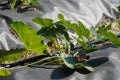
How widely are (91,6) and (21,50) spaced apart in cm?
242

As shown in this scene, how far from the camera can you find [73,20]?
344 centimetres

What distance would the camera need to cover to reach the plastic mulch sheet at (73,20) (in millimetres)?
1599

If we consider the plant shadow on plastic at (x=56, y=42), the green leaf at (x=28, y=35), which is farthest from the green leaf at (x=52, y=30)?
the green leaf at (x=28, y=35)

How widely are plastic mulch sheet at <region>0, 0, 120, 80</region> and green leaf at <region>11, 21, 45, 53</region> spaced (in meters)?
0.16

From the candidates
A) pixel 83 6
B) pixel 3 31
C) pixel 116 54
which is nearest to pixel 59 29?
pixel 116 54

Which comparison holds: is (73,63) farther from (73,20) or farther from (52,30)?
(73,20)

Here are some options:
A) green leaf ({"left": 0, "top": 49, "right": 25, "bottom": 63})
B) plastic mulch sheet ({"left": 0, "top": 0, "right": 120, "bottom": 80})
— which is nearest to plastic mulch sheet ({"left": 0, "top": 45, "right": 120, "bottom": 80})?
plastic mulch sheet ({"left": 0, "top": 0, "right": 120, "bottom": 80})

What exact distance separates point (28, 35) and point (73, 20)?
2.00 metres

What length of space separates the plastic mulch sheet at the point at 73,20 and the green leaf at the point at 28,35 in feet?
0.52

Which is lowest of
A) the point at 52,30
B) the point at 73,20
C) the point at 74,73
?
the point at 73,20

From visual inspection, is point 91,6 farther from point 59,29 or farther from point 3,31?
point 59,29

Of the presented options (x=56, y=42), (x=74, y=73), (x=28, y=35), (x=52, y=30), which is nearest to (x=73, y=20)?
(x=56, y=42)

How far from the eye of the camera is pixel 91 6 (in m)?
3.80

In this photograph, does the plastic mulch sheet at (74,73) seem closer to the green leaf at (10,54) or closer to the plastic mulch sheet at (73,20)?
the plastic mulch sheet at (73,20)
